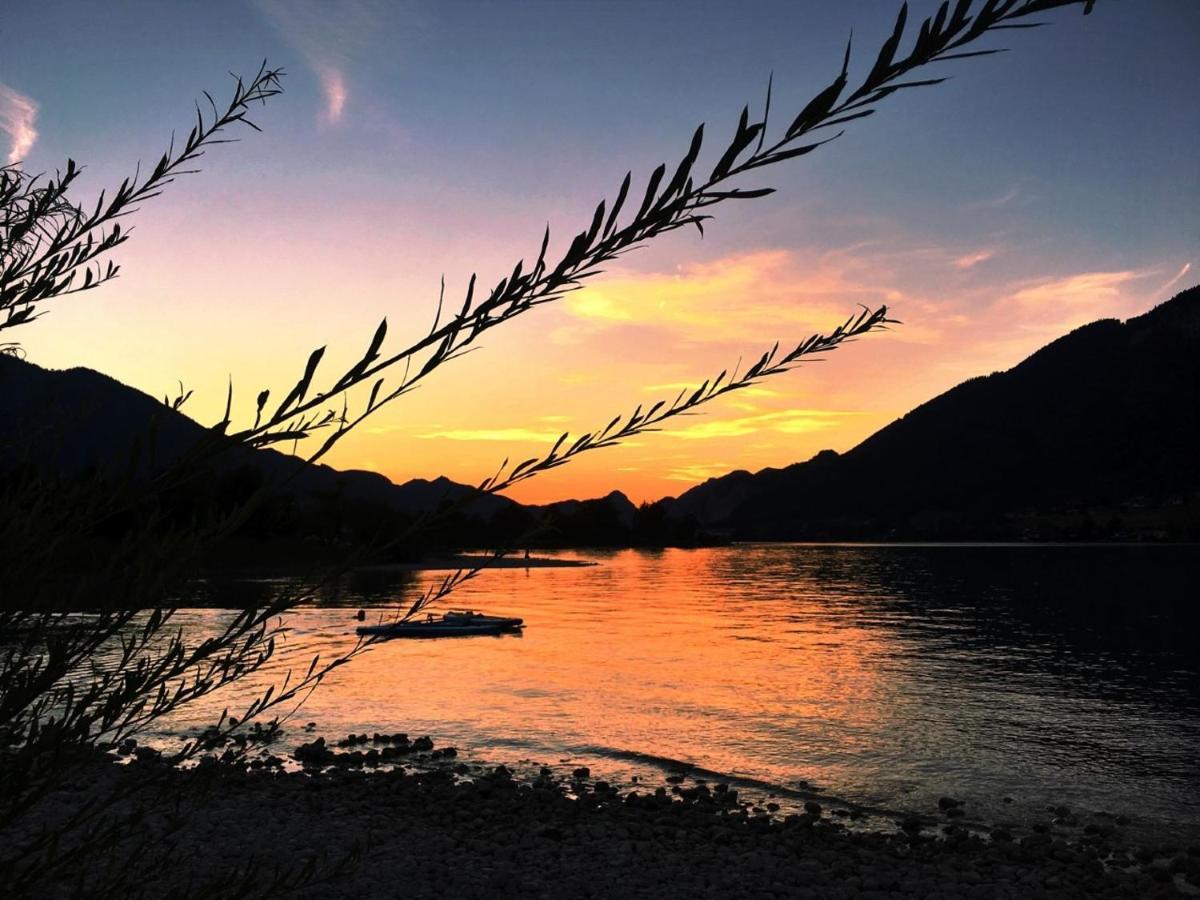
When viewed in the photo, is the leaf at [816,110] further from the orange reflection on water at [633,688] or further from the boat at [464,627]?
the boat at [464,627]

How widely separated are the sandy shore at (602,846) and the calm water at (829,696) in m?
3.59

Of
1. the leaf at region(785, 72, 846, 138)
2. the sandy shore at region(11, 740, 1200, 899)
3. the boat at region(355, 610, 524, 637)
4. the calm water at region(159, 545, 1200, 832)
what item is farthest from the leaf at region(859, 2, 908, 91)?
the boat at region(355, 610, 524, 637)

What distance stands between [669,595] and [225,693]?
6199 cm

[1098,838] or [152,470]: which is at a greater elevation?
[152,470]

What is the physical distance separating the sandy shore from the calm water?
3.59m

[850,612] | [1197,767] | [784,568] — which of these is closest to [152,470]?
[1197,767]

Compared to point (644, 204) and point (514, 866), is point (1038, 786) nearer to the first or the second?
point (514, 866)

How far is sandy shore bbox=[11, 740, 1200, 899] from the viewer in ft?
53.0

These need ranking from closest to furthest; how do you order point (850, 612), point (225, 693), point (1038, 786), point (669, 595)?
point (1038, 786)
point (225, 693)
point (850, 612)
point (669, 595)

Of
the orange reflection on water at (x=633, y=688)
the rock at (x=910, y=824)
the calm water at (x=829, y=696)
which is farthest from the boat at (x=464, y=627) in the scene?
the rock at (x=910, y=824)

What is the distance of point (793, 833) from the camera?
63.9 feet

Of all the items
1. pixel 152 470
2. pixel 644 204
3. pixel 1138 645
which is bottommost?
pixel 1138 645

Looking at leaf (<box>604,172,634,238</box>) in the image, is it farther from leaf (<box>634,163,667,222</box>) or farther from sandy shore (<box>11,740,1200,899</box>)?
sandy shore (<box>11,740,1200,899</box>)

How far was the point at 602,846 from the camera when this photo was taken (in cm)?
1834
